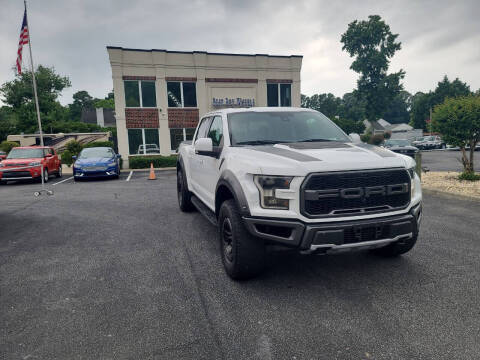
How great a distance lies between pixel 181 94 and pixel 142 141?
436cm

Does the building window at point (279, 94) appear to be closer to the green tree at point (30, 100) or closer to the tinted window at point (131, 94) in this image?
the tinted window at point (131, 94)

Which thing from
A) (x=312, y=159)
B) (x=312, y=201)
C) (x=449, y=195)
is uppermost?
(x=312, y=159)

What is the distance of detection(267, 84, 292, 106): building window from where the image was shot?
2556cm

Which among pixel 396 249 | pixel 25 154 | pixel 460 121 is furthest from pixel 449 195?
pixel 25 154

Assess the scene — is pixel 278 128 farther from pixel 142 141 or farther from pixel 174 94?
pixel 174 94

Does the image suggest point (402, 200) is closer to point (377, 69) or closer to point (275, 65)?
point (275, 65)

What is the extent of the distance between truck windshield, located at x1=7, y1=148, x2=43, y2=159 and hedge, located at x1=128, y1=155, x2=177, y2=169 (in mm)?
6763

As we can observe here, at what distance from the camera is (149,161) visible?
21.7 m

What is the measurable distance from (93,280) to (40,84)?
168 ft

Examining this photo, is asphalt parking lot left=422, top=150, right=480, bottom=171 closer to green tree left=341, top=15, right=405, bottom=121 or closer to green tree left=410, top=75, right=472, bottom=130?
green tree left=341, top=15, right=405, bottom=121

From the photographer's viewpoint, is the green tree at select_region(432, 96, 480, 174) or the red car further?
the red car

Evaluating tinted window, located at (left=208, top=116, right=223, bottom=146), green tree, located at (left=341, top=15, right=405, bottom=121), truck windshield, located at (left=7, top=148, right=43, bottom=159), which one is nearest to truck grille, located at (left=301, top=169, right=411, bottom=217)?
tinted window, located at (left=208, top=116, right=223, bottom=146)

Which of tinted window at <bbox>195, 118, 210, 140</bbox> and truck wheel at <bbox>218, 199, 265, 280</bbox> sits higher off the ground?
tinted window at <bbox>195, 118, 210, 140</bbox>

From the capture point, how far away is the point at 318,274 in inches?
151
